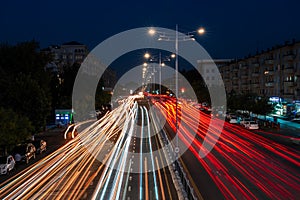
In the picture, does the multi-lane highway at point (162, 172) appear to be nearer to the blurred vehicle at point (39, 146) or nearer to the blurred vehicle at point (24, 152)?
the blurred vehicle at point (24, 152)

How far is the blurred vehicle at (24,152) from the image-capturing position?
2211 centimetres

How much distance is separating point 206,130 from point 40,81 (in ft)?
64.9

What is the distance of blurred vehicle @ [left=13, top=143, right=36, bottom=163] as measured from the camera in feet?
72.5

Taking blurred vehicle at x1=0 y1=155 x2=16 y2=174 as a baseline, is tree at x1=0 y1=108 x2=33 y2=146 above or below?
above

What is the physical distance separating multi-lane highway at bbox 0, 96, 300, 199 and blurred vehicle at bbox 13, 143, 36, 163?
1025mm

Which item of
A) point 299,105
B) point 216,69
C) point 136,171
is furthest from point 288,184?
point 216,69

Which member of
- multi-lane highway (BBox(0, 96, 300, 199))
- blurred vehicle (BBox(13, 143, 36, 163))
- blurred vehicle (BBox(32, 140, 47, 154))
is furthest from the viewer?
blurred vehicle (BBox(32, 140, 47, 154))

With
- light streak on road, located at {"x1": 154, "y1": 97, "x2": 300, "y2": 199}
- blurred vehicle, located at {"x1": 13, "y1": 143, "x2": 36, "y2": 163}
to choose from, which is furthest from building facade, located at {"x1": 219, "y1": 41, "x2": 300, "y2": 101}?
blurred vehicle, located at {"x1": 13, "y1": 143, "x2": 36, "y2": 163}

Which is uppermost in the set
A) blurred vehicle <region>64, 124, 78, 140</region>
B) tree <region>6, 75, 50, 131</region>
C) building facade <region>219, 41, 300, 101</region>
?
building facade <region>219, 41, 300, 101</region>

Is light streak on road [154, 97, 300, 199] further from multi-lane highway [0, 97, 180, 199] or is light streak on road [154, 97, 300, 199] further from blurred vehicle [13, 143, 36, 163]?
blurred vehicle [13, 143, 36, 163]

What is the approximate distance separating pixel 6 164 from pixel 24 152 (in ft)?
10.5

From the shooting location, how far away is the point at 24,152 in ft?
75.2

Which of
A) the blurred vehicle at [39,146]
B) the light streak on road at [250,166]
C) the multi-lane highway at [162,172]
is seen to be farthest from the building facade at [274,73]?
the blurred vehicle at [39,146]

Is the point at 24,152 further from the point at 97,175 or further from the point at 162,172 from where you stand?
the point at 162,172
